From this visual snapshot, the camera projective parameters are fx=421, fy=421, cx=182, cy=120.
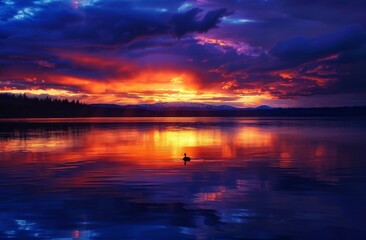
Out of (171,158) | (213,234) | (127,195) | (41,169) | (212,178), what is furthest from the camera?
(171,158)

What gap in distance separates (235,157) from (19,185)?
770 inches

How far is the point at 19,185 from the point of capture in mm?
21891

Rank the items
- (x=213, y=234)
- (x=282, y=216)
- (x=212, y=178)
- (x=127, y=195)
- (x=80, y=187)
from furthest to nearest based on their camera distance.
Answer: (x=212, y=178) → (x=80, y=187) → (x=127, y=195) → (x=282, y=216) → (x=213, y=234)

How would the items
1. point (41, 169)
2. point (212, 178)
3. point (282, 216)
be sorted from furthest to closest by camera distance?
point (41, 169) < point (212, 178) < point (282, 216)

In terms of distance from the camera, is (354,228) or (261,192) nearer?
(354,228)

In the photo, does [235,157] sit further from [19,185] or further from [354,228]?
[354,228]

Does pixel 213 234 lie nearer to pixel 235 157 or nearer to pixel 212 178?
pixel 212 178

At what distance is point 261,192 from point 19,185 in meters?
12.4

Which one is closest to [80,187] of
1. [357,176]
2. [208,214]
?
[208,214]

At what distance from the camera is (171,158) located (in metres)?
35.2

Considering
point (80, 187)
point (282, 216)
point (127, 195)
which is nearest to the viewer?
Answer: point (282, 216)

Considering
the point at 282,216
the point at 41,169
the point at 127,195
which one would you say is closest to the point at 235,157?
the point at 41,169

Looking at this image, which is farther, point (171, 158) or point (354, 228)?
point (171, 158)

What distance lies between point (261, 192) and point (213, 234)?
7.54 meters
